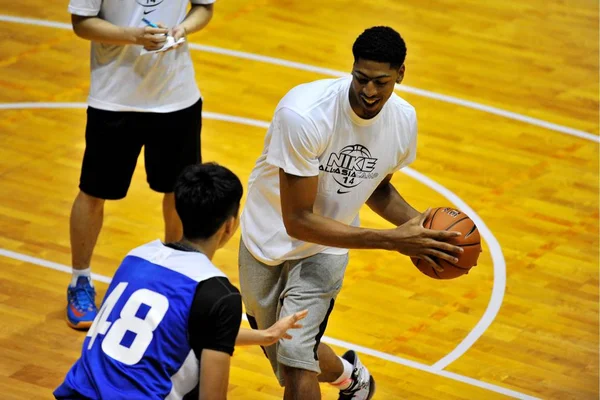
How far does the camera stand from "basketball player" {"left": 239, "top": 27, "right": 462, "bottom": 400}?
4316 mm

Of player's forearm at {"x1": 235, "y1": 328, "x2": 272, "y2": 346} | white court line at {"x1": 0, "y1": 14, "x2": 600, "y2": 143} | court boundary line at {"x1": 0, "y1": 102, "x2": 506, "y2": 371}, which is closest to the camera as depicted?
player's forearm at {"x1": 235, "y1": 328, "x2": 272, "y2": 346}

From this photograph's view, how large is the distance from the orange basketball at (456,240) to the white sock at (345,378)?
3.12 feet

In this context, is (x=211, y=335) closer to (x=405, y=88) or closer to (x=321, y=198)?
(x=321, y=198)

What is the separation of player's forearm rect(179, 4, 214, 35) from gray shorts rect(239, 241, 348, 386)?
1599 mm

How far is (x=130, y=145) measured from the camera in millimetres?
5945

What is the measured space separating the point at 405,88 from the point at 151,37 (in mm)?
4051

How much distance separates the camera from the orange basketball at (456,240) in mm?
4371

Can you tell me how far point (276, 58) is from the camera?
9.81 meters

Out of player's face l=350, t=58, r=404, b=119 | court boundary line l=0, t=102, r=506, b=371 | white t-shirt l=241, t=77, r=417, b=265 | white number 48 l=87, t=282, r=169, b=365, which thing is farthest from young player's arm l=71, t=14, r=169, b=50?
white number 48 l=87, t=282, r=169, b=365

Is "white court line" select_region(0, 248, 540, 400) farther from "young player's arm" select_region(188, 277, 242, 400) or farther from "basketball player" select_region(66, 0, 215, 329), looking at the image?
"young player's arm" select_region(188, 277, 242, 400)

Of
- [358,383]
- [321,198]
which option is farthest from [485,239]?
[321,198]

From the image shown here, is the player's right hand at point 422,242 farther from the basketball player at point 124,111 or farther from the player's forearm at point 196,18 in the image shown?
the player's forearm at point 196,18

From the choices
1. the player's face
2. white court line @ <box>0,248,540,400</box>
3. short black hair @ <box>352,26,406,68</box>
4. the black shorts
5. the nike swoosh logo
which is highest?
short black hair @ <box>352,26,406,68</box>

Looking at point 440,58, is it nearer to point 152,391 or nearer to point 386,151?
point 386,151
